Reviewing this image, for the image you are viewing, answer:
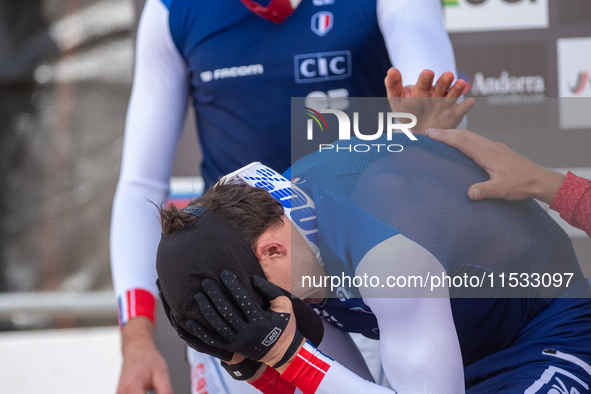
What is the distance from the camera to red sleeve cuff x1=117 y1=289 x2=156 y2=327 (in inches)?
44.3

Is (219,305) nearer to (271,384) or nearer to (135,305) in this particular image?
(271,384)

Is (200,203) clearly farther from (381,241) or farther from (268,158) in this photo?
(268,158)

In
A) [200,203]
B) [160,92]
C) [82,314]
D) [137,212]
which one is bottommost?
[82,314]

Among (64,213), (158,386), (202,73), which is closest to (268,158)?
(202,73)

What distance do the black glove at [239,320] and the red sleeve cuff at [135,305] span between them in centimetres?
47

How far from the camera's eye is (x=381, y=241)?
0.69m

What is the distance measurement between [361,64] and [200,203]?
55cm

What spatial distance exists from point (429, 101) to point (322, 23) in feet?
1.46

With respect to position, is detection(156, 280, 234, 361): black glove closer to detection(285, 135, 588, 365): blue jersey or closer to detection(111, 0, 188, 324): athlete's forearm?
detection(285, 135, 588, 365): blue jersey

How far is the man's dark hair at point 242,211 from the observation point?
77 cm

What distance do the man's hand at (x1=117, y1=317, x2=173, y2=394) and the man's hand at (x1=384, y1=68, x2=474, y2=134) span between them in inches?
26.8

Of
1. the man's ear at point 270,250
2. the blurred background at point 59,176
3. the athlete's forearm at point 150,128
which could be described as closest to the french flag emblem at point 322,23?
the athlete's forearm at point 150,128

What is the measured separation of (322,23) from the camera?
116 cm

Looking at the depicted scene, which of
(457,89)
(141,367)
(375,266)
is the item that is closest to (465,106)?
(457,89)
